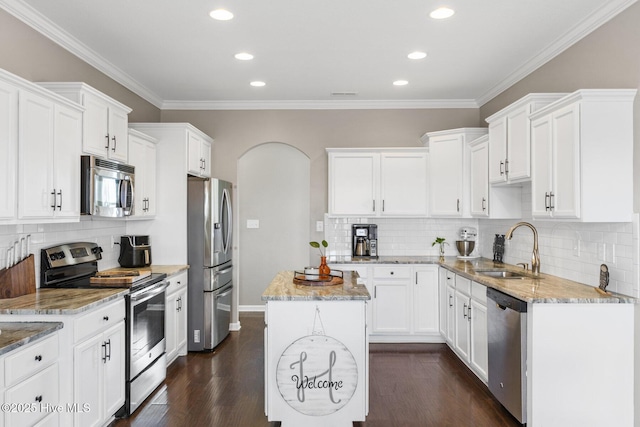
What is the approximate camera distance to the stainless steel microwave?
10.7 feet

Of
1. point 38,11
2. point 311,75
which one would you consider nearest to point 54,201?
point 38,11

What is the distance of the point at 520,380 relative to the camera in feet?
9.71

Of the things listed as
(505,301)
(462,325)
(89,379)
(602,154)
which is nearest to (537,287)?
(505,301)

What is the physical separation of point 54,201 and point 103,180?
540 millimetres

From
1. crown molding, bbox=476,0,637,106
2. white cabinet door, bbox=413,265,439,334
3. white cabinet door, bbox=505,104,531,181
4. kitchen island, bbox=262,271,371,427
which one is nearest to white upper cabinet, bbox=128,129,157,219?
kitchen island, bbox=262,271,371,427

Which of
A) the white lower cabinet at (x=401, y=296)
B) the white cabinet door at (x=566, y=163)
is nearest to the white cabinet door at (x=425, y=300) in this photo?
the white lower cabinet at (x=401, y=296)

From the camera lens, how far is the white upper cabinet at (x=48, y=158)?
2.65 metres

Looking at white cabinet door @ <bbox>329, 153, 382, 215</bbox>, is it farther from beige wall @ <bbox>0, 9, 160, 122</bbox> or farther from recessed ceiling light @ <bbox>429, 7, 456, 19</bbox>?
beige wall @ <bbox>0, 9, 160, 122</bbox>

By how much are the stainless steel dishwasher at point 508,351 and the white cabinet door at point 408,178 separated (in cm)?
202

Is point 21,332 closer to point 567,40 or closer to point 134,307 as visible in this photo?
point 134,307

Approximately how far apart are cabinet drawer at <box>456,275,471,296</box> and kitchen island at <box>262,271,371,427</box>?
149 centimetres

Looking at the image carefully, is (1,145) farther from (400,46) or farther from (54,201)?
(400,46)

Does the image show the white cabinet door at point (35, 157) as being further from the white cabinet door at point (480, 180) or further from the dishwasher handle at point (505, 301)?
the white cabinet door at point (480, 180)

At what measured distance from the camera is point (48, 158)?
2.88 metres
